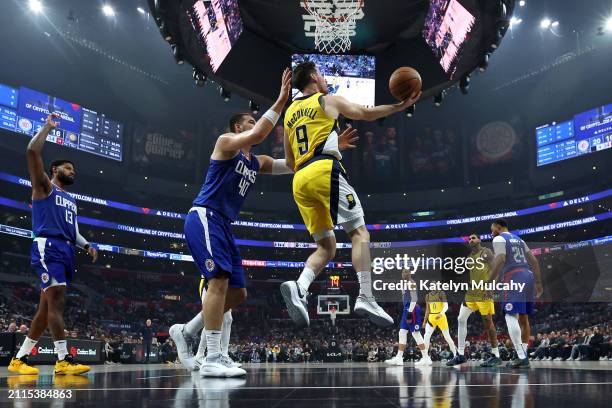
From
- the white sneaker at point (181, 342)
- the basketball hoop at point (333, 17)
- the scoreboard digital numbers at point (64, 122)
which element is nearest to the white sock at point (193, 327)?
the white sneaker at point (181, 342)

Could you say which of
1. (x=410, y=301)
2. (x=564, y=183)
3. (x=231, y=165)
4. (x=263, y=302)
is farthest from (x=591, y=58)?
(x=231, y=165)

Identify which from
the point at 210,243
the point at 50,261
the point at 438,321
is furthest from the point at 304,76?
the point at 438,321

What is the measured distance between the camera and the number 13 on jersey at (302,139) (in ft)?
15.0

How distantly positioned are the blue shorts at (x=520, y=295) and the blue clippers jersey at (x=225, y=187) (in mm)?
4774

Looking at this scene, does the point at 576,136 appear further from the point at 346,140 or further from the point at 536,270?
the point at 346,140

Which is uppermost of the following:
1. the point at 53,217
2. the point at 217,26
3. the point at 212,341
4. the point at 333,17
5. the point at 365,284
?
the point at 333,17

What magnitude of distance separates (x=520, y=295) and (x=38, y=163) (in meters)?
6.56

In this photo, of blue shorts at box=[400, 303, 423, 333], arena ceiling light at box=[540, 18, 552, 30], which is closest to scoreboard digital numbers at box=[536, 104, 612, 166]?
arena ceiling light at box=[540, 18, 552, 30]

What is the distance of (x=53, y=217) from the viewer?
5.61 m

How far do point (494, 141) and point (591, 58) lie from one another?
977cm

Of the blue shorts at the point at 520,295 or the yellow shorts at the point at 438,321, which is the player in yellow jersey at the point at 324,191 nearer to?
the blue shorts at the point at 520,295

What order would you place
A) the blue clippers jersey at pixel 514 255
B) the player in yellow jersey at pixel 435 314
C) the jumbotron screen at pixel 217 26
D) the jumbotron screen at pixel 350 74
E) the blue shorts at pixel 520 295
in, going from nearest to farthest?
the blue shorts at pixel 520 295
the blue clippers jersey at pixel 514 255
the jumbotron screen at pixel 217 26
the player in yellow jersey at pixel 435 314
the jumbotron screen at pixel 350 74

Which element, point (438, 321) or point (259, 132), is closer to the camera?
point (259, 132)

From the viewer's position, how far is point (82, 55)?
37.8m
